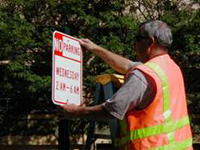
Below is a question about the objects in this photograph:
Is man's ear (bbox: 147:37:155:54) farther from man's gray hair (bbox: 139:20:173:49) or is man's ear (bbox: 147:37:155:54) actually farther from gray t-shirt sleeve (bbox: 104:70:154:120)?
gray t-shirt sleeve (bbox: 104:70:154:120)

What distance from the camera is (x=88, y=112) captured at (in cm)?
242

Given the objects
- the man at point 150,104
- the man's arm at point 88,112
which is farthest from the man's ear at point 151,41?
the man's arm at point 88,112

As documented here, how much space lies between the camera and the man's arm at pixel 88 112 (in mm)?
2362

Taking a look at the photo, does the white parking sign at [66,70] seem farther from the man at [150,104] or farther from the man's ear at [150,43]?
the man's ear at [150,43]

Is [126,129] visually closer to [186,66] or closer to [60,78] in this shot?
[60,78]

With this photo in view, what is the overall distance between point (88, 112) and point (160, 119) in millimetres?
392

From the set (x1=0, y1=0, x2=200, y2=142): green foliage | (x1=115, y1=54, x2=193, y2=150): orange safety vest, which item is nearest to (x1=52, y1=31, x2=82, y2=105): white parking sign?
(x1=115, y1=54, x2=193, y2=150): orange safety vest

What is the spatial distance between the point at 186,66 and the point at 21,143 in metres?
6.04

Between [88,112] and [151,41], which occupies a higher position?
[151,41]

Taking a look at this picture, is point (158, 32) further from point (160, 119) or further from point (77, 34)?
point (77, 34)

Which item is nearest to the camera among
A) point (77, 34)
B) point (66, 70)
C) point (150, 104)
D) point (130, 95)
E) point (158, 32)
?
point (130, 95)

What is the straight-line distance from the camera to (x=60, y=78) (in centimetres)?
345

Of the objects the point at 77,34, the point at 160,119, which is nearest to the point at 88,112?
the point at 160,119

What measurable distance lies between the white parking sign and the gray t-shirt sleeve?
1.06 meters
